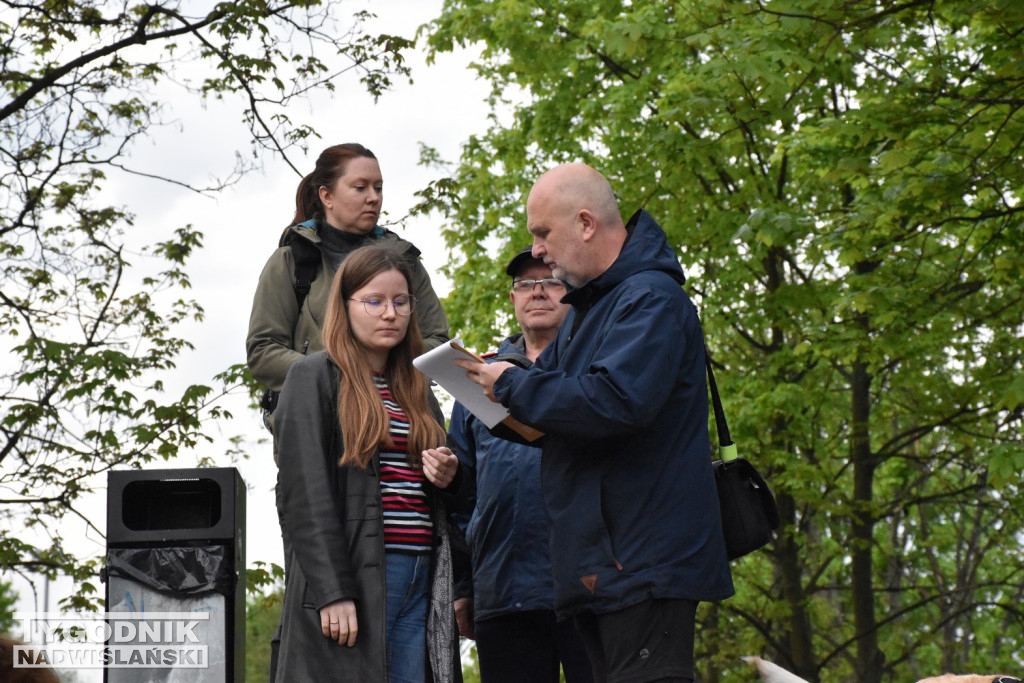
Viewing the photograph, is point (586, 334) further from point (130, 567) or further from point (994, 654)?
point (994, 654)

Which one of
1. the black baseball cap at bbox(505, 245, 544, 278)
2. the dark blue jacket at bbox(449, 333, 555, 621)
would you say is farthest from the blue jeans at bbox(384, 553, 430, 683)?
the black baseball cap at bbox(505, 245, 544, 278)

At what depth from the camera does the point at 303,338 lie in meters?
4.61

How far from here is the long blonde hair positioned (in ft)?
12.2

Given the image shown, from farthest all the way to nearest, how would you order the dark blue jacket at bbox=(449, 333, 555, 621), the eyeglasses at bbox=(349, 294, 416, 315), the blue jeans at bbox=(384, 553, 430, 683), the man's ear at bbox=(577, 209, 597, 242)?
the dark blue jacket at bbox=(449, 333, 555, 621) < the eyeglasses at bbox=(349, 294, 416, 315) < the blue jeans at bbox=(384, 553, 430, 683) < the man's ear at bbox=(577, 209, 597, 242)

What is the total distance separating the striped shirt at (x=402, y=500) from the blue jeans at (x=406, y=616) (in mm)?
46

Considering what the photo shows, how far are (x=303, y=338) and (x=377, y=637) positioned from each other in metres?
1.45

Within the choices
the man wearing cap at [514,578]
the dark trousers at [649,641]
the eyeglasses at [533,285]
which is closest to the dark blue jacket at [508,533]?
→ the man wearing cap at [514,578]

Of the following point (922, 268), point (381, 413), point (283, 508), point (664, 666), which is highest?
point (922, 268)

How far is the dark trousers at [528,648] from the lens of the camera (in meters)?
4.20

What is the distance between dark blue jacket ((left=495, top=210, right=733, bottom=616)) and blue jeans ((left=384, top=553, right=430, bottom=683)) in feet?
2.14

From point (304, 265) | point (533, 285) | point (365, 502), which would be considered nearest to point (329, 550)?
point (365, 502)

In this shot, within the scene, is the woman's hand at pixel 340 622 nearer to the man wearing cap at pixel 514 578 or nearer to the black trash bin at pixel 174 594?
the man wearing cap at pixel 514 578

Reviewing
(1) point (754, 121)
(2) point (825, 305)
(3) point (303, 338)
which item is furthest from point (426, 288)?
(2) point (825, 305)

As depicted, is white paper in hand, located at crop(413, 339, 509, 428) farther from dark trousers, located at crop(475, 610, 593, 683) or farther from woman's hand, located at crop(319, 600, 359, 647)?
dark trousers, located at crop(475, 610, 593, 683)
